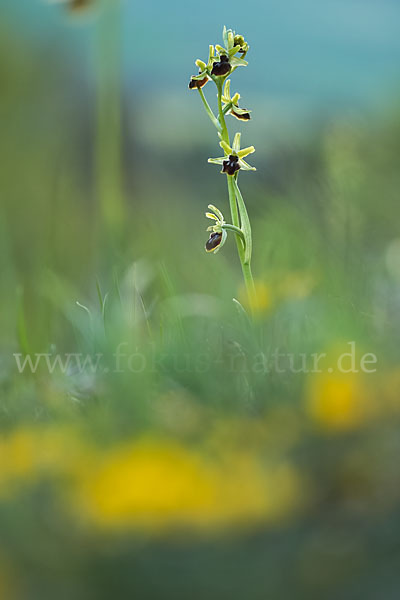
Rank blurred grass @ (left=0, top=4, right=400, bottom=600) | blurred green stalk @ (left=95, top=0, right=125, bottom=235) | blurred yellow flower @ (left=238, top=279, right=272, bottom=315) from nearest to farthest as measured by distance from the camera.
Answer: blurred grass @ (left=0, top=4, right=400, bottom=600), blurred yellow flower @ (left=238, top=279, right=272, bottom=315), blurred green stalk @ (left=95, top=0, right=125, bottom=235)

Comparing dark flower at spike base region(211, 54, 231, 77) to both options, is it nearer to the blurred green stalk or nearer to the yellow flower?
the yellow flower

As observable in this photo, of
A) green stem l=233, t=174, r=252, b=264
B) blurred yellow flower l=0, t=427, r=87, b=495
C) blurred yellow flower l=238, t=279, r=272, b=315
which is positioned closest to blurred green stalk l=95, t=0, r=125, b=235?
blurred yellow flower l=238, t=279, r=272, b=315

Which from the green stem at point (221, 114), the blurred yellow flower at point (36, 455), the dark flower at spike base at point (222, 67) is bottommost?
the blurred yellow flower at point (36, 455)

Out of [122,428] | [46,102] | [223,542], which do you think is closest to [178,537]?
[223,542]

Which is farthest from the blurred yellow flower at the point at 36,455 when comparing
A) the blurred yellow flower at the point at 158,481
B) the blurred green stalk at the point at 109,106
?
the blurred green stalk at the point at 109,106

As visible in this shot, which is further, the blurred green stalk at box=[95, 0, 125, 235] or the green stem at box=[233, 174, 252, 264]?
the blurred green stalk at box=[95, 0, 125, 235]

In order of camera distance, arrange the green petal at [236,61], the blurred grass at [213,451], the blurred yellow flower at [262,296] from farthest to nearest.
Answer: the blurred yellow flower at [262,296] → the green petal at [236,61] → the blurred grass at [213,451]

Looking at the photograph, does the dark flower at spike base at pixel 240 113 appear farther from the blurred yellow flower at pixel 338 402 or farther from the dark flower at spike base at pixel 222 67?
the blurred yellow flower at pixel 338 402

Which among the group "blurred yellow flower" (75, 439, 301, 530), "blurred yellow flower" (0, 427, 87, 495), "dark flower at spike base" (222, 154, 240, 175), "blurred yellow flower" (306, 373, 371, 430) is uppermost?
"dark flower at spike base" (222, 154, 240, 175)

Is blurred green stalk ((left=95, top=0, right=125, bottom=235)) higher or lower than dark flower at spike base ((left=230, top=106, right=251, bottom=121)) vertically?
higher

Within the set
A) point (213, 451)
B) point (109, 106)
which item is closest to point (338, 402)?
point (213, 451)
